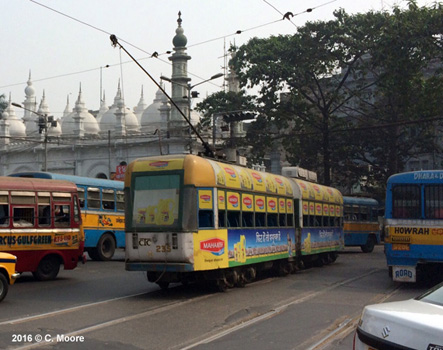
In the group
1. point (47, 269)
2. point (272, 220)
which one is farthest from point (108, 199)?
point (272, 220)

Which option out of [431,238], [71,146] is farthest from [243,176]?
[71,146]

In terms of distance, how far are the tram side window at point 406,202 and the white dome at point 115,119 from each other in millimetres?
56399

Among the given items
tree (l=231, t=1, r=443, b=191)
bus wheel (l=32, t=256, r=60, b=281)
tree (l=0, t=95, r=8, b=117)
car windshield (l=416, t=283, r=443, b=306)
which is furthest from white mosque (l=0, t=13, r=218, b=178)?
car windshield (l=416, t=283, r=443, b=306)

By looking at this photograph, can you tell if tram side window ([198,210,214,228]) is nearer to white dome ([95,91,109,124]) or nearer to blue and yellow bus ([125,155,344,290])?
blue and yellow bus ([125,155,344,290])

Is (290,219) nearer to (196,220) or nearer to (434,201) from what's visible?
(434,201)

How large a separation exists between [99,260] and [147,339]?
14.9 meters

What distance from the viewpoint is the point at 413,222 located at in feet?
50.1

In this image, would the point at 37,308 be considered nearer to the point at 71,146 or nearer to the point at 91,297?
the point at 91,297

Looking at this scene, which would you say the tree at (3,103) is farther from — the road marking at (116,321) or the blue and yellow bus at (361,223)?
the road marking at (116,321)

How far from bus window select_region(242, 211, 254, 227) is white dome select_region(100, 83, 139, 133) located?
182 feet

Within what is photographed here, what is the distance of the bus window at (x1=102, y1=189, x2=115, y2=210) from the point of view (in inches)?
895

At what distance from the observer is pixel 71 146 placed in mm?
68062

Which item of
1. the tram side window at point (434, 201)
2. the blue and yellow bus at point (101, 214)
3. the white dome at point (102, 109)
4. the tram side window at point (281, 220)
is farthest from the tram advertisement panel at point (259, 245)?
the white dome at point (102, 109)

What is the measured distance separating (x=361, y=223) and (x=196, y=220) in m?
21.3
